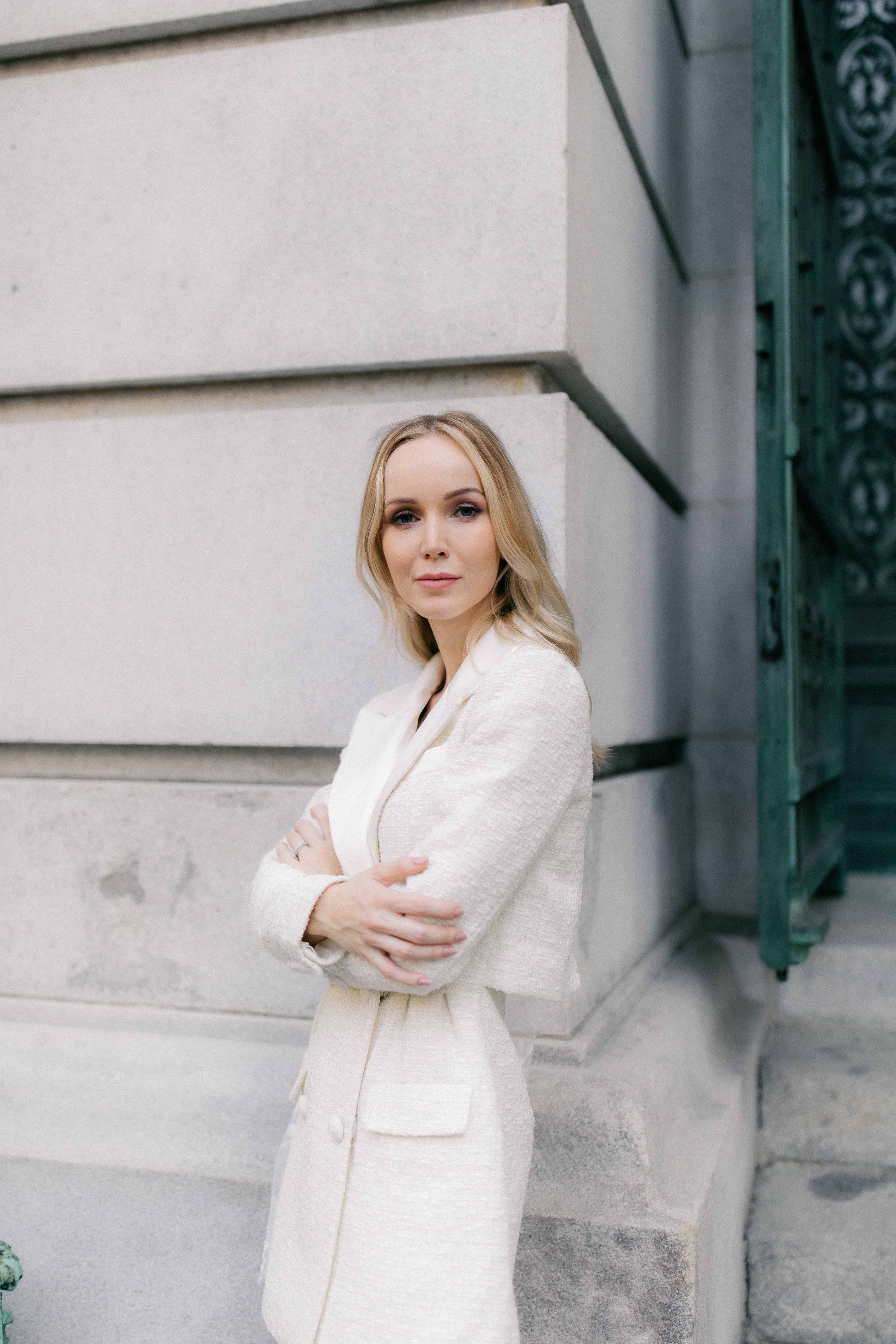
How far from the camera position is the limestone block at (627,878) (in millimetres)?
2646

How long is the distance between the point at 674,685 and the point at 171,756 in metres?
1.81

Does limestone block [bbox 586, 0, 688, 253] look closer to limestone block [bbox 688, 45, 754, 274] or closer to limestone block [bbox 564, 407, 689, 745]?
limestone block [bbox 688, 45, 754, 274]

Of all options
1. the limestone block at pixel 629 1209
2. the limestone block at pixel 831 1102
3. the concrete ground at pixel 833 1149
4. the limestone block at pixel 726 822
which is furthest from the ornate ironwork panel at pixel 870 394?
the limestone block at pixel 629 1209

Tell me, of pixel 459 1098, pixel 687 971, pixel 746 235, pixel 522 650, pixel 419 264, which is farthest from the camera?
A: pixel 746 235

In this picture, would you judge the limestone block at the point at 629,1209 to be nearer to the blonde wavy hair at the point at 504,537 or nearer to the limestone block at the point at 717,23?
the blonde wavy hair at the point at 504,537

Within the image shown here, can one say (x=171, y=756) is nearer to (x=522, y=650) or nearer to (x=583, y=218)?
(x=522, y=650)

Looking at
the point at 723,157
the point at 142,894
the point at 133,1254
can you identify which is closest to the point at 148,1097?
the point at 133,1254

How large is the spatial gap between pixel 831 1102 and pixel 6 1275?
7.68 feet

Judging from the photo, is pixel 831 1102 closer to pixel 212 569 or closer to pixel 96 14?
pixel 212 569

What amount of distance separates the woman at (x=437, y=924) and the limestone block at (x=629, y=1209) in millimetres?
548

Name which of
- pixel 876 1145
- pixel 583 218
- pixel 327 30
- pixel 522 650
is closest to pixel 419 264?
pixel 583 218

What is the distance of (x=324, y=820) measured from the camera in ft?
6.23

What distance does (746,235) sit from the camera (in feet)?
13.7

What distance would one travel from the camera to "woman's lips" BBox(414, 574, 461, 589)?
72.5 inches
